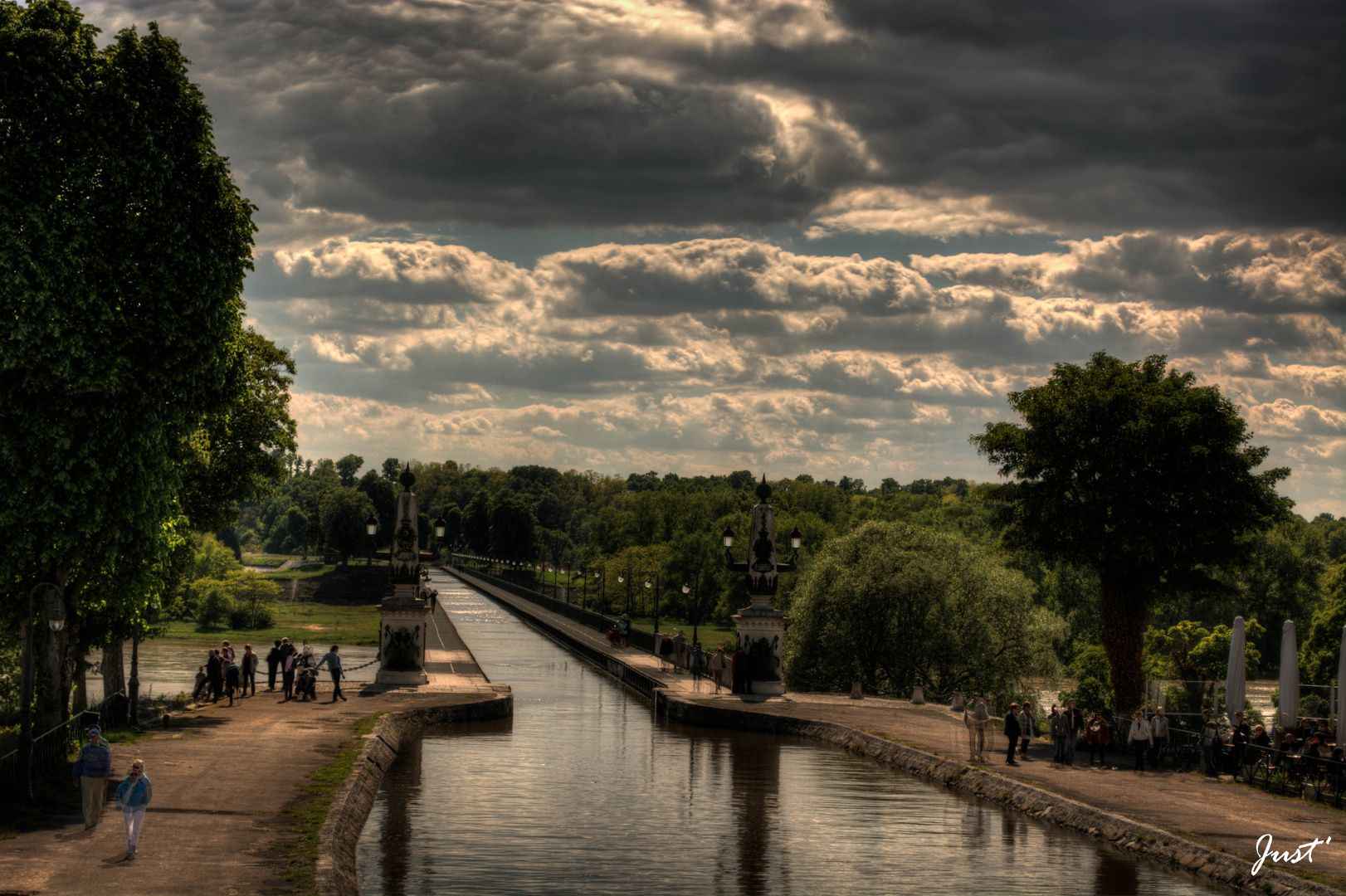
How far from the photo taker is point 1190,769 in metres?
26.8

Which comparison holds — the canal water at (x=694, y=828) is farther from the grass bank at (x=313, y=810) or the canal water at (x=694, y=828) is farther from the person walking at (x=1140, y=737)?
the person walking at (x=1140, y=737)

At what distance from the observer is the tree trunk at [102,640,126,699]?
32.3 m

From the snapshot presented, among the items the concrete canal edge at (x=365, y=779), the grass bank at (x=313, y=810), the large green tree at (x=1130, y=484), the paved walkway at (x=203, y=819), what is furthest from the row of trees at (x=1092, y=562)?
the paved walkway at (x=203, y=819)

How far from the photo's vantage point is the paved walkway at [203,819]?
46.1 ft

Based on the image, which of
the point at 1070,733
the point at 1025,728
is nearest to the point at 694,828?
the point at 1025,728

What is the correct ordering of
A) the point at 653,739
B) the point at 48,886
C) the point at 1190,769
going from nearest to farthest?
the point at 48,886
the point at 1190,769
the point at 653,739

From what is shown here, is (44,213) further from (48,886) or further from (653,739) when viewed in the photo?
(653,739)

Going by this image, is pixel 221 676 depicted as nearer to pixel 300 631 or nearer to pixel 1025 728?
pixel 1025 728

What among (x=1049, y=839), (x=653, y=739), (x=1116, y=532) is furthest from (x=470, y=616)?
(x=1049, y=839)

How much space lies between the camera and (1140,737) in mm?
26453

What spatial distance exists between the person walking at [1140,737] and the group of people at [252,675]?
20920mm

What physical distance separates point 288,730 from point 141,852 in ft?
40.1

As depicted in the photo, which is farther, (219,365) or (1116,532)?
(1116,532)

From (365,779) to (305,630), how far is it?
2945 inches
